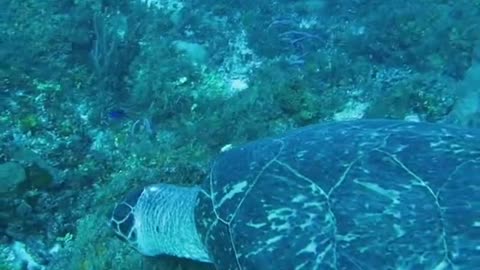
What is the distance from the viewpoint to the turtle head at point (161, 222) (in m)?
2.90

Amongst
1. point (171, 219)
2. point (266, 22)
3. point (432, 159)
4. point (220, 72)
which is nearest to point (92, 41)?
point (220, 72)

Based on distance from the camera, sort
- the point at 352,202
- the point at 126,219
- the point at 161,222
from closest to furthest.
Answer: the point at 352,202, the point at 161,222, the point at 126,219

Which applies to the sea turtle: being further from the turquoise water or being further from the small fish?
the small fish

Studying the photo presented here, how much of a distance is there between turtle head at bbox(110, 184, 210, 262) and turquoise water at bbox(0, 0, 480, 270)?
0.62 ft

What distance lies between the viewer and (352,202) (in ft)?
7.16

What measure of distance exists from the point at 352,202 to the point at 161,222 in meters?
1.34

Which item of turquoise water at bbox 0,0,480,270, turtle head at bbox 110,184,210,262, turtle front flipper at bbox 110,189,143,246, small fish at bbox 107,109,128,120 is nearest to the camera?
turtle head at bbox 110,184,210,262

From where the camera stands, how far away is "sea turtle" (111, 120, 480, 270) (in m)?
2.02

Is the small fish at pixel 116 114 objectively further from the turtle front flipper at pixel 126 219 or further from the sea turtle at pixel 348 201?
the sea turtle at pixel 348 201

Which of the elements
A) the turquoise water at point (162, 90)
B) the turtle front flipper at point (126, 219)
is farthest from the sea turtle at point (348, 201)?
the turquoise water at point (162, 90)

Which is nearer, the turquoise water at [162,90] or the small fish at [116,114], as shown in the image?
the turquoise water at [162,90]

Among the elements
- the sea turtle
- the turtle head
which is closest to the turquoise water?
the turtle head

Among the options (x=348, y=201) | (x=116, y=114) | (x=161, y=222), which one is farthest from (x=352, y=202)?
(x=116, y=114)

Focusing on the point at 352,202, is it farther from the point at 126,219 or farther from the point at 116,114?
the point at 116,114
